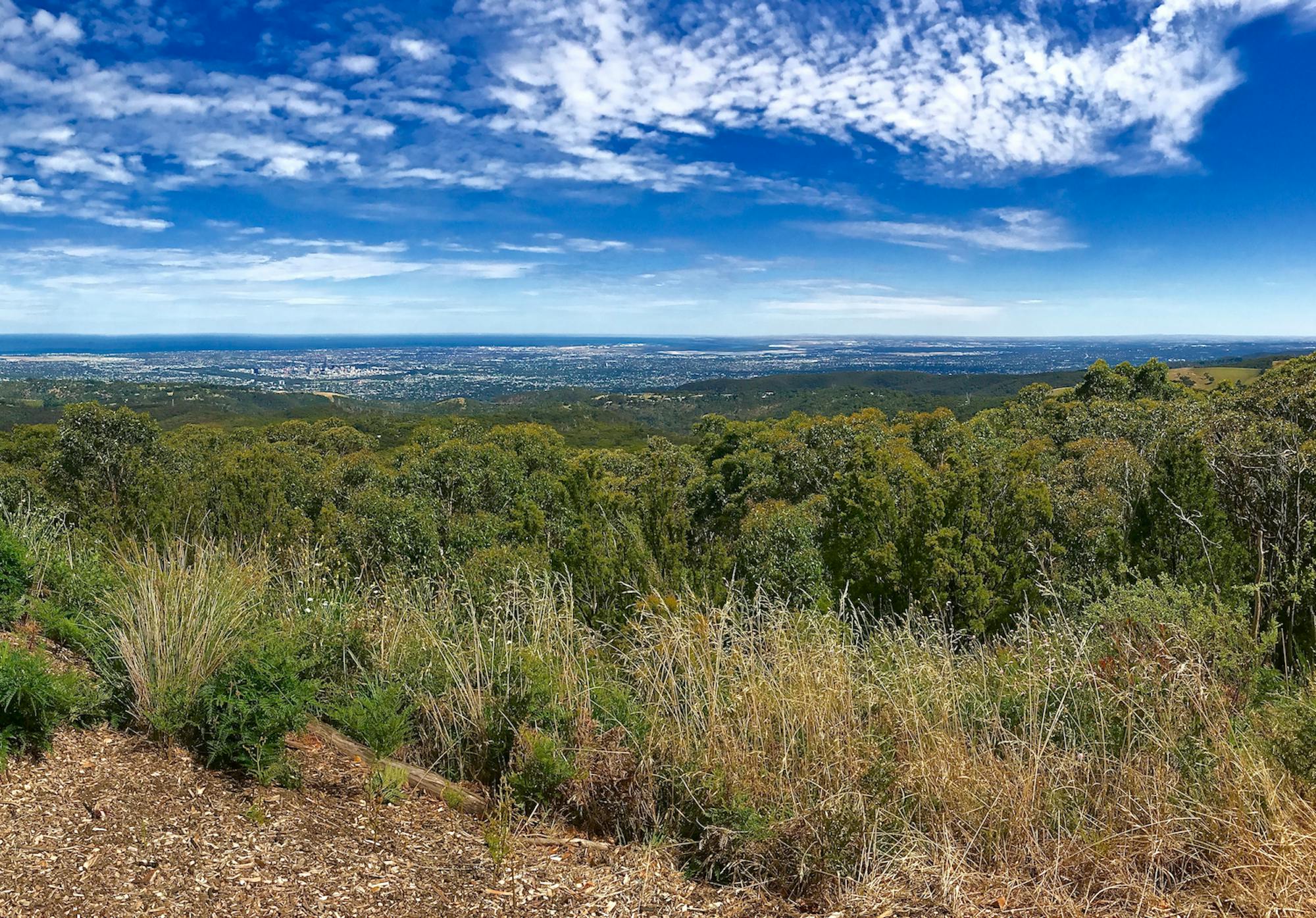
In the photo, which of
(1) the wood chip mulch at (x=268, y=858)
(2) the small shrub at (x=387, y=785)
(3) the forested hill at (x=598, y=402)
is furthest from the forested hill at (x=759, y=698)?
(3) the forested hill at (x=598, y=402)

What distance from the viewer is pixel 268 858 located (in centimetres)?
284

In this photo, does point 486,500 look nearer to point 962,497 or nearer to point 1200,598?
point 962,497

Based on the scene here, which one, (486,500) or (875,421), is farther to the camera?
(875,421)

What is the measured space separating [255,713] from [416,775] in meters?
0.78

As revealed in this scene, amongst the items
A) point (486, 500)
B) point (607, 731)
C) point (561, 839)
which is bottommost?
point (486, 500)

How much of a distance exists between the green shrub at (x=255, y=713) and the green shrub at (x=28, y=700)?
528mm

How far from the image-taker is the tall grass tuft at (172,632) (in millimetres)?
3625

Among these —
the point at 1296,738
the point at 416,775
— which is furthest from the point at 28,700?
the point at 1296,738

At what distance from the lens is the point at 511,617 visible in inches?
185

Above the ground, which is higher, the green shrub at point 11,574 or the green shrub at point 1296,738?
the green shrub at point 11,574

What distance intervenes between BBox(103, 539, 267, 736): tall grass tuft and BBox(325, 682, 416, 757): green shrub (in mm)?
680

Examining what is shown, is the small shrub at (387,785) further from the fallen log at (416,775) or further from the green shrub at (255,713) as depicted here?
the green shrub at (255,713)

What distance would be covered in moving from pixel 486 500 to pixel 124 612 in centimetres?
2141

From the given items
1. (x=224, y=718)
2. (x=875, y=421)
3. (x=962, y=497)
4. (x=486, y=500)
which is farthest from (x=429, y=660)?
(x=875, y=421)
